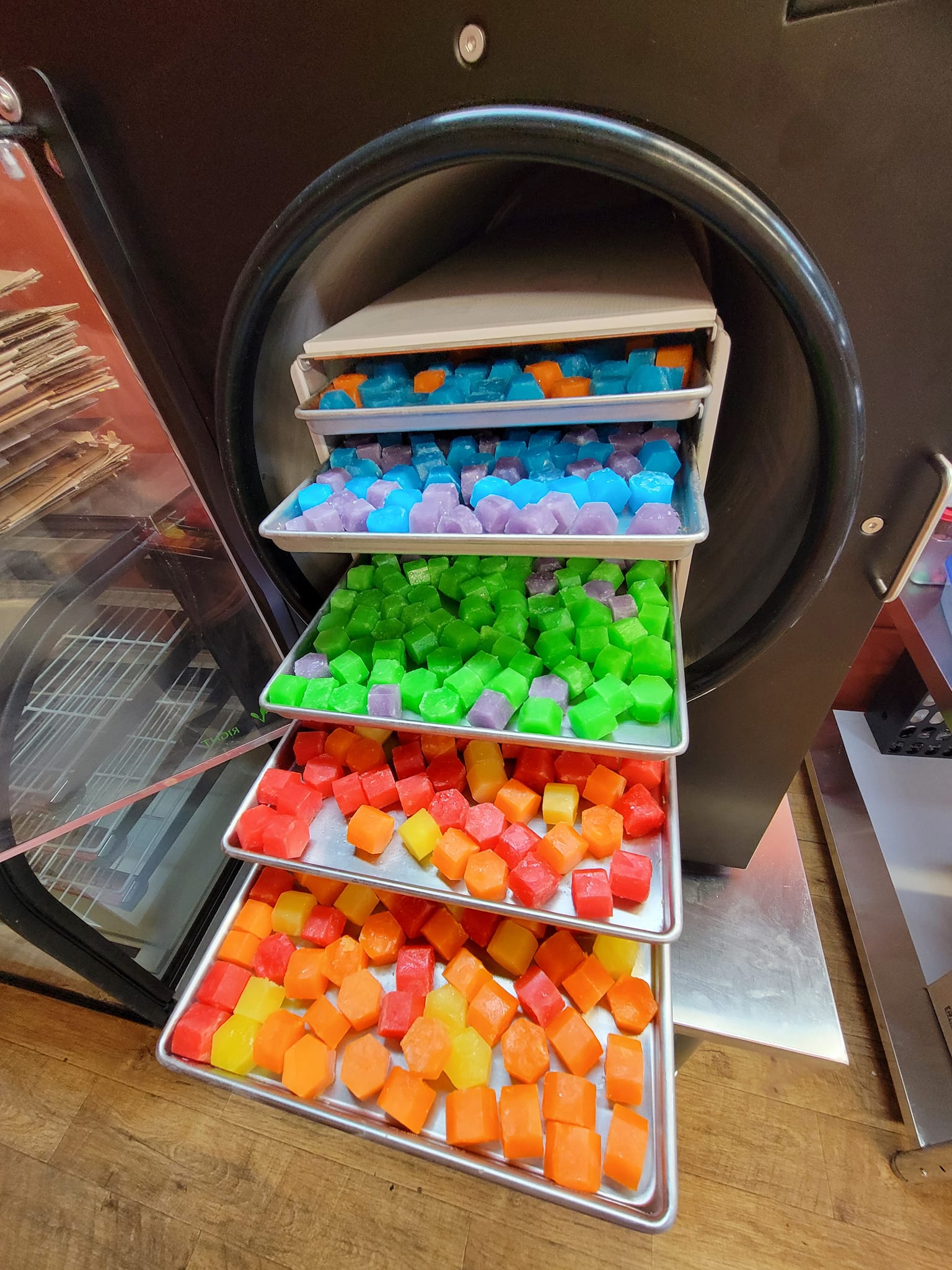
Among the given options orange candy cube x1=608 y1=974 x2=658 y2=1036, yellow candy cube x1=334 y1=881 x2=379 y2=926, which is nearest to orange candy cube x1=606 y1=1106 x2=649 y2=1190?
orange candy cube x1=608 y1=974 x2=658 y2=1036

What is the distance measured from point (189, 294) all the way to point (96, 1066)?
1.73m

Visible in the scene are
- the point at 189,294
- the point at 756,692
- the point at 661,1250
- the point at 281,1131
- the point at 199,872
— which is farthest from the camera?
the point at 199,872

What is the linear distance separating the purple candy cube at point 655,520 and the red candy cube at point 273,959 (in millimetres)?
735

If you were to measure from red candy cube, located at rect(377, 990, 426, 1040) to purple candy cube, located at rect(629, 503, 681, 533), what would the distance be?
65cm

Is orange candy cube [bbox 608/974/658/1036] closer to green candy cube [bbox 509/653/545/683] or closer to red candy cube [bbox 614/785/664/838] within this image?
red candy cube [bbox 614/785/664/838]

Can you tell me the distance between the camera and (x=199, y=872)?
1.65 meters

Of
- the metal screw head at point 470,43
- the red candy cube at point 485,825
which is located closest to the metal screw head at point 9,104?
the metal screw head at point 470,43

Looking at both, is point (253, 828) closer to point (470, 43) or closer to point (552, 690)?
point (552, 690)

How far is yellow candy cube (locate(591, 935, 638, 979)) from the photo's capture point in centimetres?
87

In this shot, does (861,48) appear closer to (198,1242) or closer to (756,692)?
(756,692)

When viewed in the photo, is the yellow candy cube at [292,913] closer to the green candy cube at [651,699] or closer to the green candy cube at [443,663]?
the green candy cube at [443,663]

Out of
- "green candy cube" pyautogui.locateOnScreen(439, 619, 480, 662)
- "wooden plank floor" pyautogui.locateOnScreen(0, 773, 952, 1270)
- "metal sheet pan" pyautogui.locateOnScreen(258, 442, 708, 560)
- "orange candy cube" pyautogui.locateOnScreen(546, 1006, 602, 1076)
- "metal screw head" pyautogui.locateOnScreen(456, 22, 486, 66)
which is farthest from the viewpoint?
"wooden plank floor" pyautogui.locateOnScreen(0, 773, 952, 1270)

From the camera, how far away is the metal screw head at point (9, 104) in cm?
60

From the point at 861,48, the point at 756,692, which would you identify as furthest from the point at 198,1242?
the point at 861,48
